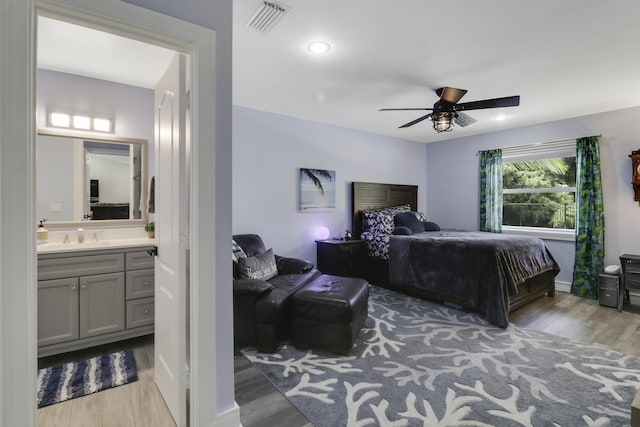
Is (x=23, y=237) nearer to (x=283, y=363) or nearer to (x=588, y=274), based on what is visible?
(x=283, y=363)

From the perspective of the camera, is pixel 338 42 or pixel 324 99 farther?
pixel 324 99

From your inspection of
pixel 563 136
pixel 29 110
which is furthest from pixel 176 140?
pixel 563 136

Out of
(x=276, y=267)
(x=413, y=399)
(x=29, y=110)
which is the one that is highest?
(x=29, y=110)

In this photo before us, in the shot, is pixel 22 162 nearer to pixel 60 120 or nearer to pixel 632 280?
pixel 60 120

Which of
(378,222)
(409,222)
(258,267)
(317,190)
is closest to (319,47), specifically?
(258,267)

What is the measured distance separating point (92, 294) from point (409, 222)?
13.2ft

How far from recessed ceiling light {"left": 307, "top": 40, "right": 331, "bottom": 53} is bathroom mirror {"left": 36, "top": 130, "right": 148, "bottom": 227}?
203cm

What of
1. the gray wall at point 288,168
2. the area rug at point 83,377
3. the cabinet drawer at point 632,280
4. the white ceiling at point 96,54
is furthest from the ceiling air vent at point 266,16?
the cabinet drawer at point 632,280

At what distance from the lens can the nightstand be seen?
4328 mm

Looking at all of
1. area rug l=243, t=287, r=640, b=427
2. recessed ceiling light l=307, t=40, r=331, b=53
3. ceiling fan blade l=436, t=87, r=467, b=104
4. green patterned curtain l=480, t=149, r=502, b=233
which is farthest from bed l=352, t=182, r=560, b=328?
recessed ceiling light l=307, t=40, r=331, b=53

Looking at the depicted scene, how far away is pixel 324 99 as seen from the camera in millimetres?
3701

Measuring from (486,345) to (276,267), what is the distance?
83.8 inches

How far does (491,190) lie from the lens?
5254mm

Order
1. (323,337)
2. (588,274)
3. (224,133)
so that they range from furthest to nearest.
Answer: (588,274)
(323,337)
(224,133)
